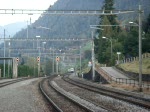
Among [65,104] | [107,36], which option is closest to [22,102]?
[65,104]

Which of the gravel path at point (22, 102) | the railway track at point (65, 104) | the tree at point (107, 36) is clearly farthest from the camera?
the tree at point (107, 36)

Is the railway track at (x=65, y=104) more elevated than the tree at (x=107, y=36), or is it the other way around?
the tree at (x=107, y=36)

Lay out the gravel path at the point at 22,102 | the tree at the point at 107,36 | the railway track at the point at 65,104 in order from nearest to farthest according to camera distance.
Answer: the railway track at the point at 65,104, the gravel path at the point at 22,102, the tree at the point at 107,36

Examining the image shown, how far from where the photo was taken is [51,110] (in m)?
23.0

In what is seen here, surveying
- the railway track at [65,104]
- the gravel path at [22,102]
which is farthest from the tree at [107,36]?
the railway track at [65,104]

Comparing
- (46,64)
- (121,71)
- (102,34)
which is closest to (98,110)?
(121,71)

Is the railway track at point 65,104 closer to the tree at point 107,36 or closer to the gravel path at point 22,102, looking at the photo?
the gravel path at point 22,102

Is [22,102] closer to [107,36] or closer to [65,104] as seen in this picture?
[65,104]

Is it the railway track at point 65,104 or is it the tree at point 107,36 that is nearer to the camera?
the railway track at point 65,104

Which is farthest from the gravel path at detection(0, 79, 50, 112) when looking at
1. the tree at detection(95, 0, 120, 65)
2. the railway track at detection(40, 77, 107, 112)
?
the tree at detection(95, 0, 120, 65)

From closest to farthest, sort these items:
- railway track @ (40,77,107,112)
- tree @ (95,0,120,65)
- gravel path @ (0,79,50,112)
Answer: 1. railway track @ (40,77,107,112)
2. gravel path @ (0,79,50,112)
3. tree @ (95,0,120,65)

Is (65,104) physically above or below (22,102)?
above

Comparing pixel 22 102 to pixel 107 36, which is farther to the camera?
pixel 107 36

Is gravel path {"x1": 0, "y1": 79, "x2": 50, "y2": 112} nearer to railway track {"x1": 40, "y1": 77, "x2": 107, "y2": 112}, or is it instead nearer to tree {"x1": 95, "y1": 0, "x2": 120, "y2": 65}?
railway track {"x1": 40, "y1": 77, "x2": 107, "y2": 112}
